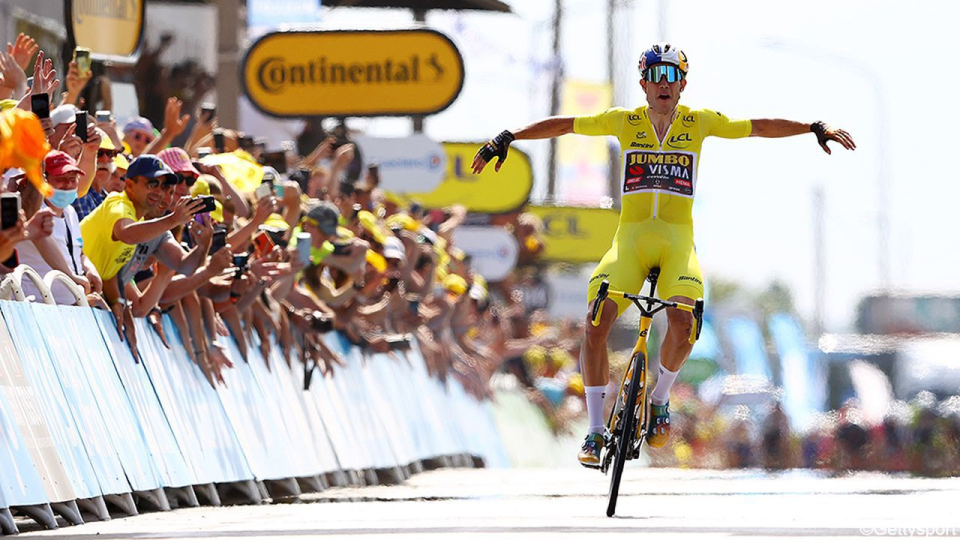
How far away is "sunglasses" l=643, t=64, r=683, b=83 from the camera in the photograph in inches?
508

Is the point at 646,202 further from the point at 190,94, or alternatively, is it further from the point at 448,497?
the point at 190,94

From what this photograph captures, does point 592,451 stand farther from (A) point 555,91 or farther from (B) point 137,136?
(A) point 555,91

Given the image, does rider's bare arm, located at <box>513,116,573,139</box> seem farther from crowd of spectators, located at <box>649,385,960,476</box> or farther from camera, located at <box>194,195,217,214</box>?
crowd of spectators, located at <box>649,385,960,476</box>

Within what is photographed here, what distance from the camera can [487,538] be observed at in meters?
10.1

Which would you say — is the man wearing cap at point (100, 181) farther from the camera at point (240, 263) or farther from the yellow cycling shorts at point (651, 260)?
the yellow cycling shorts at point (651, 260)

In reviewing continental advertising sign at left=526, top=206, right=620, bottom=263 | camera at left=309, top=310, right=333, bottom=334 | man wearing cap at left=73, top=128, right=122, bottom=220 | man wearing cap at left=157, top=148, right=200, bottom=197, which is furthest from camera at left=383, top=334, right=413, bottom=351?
continental advertising sign at left=526, top=206, right=620, bottom=263

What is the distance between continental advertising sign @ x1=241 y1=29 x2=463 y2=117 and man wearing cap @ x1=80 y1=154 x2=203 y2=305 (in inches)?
559

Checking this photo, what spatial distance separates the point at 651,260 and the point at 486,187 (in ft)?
82.4

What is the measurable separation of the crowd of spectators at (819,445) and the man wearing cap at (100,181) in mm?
23421

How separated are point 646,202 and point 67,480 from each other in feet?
12.4

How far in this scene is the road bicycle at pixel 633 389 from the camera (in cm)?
1248

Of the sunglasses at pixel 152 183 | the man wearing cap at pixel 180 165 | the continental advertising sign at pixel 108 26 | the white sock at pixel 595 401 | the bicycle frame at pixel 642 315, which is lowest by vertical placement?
the white sock at pixel 595 401

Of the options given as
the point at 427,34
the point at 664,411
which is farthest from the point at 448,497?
the point at 427,34

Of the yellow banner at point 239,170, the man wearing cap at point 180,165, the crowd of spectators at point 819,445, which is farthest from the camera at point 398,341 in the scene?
the crowd of spectators at point 819,445
